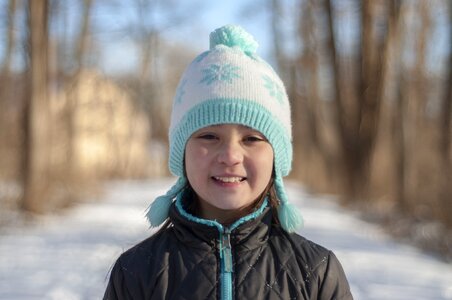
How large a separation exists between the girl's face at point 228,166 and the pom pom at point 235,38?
1.26 feet

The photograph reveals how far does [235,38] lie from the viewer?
7.15 feet

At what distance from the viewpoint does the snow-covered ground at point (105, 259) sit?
4555 millimetres

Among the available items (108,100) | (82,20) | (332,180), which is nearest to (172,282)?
(82,20)

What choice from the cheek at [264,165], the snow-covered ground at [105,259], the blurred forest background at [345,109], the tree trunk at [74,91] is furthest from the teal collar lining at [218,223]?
the tree trunk at [74,91]

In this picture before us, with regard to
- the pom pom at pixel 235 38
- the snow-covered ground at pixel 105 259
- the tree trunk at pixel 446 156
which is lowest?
the snow-covered ground at pixel 105 259

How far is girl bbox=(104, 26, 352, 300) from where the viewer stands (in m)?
1.83

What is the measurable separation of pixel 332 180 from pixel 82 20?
9.62 m

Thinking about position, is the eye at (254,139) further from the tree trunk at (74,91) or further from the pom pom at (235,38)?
the tree trunk at (74,91)

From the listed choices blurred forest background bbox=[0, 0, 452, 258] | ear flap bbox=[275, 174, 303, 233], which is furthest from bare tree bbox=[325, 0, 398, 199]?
ear flap bbox=[275, 174, 303, 233]

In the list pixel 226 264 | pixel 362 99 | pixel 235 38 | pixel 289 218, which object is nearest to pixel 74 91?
pixel 362 99

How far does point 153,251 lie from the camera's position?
190 cm

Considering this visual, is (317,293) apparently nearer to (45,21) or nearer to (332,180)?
(45,21)

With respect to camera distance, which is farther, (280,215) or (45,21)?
(45,21)

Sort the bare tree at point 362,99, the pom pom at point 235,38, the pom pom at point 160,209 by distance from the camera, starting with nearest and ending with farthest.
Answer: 1. the pom pom at point 160,209
2. the pom pom at point 235,38
3. the bare tree at point 362,99
